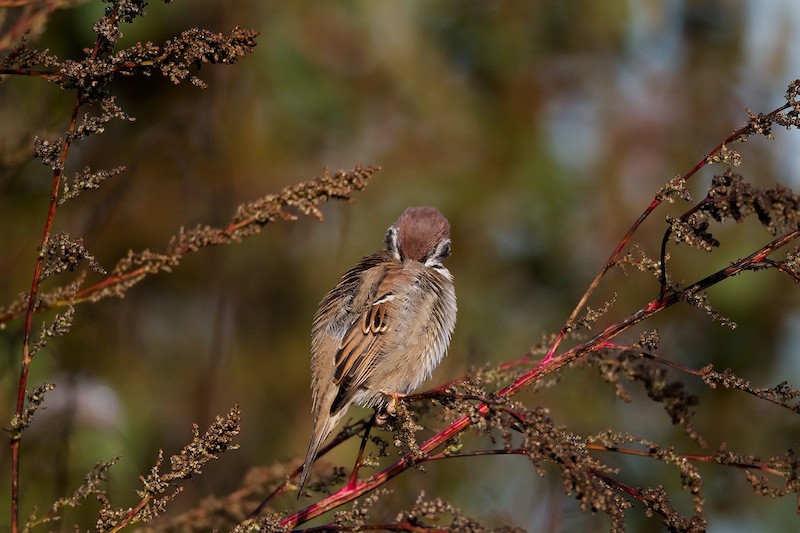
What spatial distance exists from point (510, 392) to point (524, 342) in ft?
17.0

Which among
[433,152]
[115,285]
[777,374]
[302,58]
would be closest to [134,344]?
[302,58]

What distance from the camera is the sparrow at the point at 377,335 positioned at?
3985 mm

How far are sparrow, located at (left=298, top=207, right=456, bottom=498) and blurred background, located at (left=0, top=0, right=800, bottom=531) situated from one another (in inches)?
63.9

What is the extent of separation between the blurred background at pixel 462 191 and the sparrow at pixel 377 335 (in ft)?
5.32

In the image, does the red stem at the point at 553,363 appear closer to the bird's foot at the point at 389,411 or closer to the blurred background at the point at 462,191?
the bird's foot at the point at 389,411

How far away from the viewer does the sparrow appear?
3.99 metres

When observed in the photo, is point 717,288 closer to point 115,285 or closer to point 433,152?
point 433,152

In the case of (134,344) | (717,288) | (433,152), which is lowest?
(134,344)

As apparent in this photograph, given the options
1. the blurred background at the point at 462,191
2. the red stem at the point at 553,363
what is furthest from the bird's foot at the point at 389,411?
the blurred background at the point at 462,191

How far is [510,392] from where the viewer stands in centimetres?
249

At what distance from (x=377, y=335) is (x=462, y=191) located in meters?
4.23

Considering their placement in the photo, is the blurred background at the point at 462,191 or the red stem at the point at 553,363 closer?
the red stem at the point at 553,363

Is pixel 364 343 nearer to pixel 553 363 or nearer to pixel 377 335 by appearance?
pixel 377 335

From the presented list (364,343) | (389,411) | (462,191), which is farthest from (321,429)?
(462,191)
